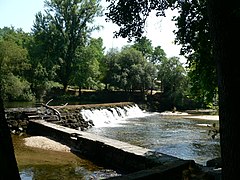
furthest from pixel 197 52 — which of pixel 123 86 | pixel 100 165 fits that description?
pixel 123 86

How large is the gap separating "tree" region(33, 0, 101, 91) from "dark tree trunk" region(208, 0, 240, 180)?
1447 inches

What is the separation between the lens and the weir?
5547 millimetres

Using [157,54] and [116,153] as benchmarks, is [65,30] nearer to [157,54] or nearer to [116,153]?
[157,54]

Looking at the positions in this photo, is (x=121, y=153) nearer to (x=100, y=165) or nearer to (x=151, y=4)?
(x=100, y=165)

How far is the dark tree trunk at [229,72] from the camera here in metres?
2.96

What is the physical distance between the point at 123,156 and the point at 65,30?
33.5 meters

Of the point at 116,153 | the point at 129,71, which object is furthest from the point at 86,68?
the point at 116,153

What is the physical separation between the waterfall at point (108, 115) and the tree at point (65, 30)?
14016 mm

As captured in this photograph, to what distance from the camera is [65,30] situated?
40062 mm

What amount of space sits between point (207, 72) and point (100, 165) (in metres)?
3.87

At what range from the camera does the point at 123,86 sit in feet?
123

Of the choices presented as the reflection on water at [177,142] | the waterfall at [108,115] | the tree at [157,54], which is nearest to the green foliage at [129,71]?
the waterfall at [108,115]

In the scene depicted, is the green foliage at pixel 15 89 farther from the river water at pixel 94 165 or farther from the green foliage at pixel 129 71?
the green foliage at pixel 129 71

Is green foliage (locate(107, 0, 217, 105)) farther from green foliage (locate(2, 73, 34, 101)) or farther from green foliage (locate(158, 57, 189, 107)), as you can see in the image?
green foliage (locate(158, 57, 189, 107))
